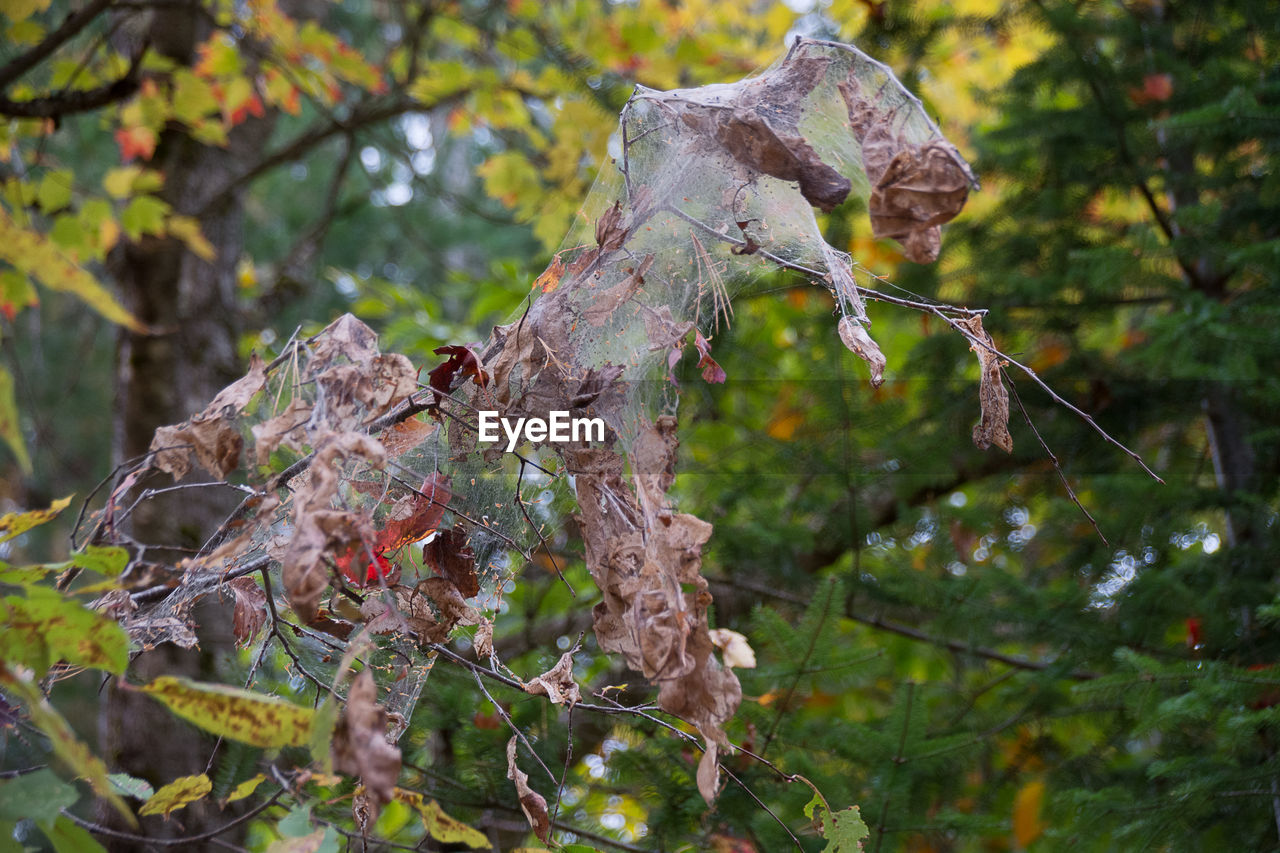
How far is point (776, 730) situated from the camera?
193cm

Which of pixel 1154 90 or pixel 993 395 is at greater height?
pixel 1154 90

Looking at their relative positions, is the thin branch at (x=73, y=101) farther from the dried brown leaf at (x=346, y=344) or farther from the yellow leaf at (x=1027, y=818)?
the yellow leaf at (x=1027, y=818)

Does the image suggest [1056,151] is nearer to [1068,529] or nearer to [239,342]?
[1068,529]

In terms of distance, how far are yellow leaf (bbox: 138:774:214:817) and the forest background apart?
1cm

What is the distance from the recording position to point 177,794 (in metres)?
1.20

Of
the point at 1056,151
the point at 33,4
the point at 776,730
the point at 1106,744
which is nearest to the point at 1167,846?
the point at 1106,744

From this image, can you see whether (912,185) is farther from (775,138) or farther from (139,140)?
(139,140)

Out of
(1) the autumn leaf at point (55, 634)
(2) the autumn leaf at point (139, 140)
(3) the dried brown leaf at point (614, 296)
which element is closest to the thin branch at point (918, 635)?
(3) the dried brown leaf at point (614, 296)

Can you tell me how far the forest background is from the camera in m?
1.84

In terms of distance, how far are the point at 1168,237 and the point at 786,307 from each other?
1.45 meters

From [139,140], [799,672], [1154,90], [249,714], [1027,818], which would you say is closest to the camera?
[249,714]

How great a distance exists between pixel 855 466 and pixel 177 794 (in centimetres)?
211

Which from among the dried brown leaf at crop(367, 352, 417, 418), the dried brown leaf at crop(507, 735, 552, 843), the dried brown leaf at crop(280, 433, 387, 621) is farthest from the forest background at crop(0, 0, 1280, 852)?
the dried brown leaf at crop(367, 352, 417, 418)

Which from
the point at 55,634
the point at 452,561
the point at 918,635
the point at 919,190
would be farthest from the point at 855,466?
the point at 55,634
